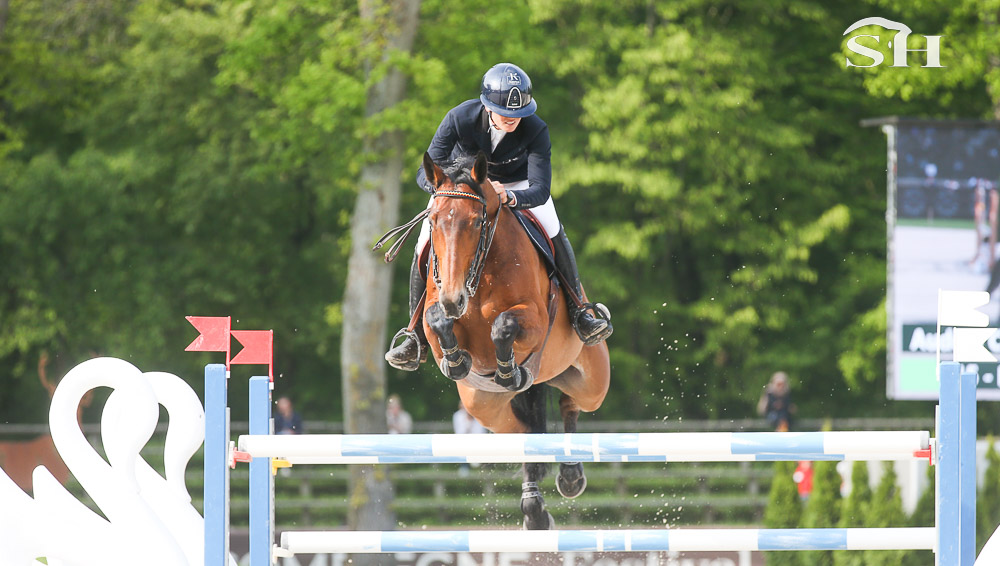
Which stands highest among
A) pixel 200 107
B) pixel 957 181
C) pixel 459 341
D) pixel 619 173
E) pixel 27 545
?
pixel 200 107

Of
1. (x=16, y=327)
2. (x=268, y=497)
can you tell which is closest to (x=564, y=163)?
(x=16, y=327)

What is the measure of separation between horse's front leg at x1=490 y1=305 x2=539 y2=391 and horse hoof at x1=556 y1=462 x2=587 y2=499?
1.16m

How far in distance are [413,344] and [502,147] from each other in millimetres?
914

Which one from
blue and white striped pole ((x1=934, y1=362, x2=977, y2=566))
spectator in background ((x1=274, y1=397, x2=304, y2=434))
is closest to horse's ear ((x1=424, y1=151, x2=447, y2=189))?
blue and white striped pole ((x1=934, y1=362, x2=977, y2=566))

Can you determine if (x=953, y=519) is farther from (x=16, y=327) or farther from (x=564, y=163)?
(x=16, y=327)

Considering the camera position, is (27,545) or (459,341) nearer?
(27,545)

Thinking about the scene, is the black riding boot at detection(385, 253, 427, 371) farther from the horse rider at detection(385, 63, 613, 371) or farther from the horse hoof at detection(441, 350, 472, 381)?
the horse hoof at detection(441, 350, 472, 381)

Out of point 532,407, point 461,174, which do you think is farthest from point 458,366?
point 532,407

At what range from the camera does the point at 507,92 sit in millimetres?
4664

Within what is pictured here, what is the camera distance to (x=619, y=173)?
14.6 m

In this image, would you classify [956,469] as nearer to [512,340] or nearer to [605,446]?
[605,446]

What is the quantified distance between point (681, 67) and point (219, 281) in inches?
273

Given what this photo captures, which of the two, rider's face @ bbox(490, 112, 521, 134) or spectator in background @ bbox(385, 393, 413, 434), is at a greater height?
rider's face @ bbox(490, 112, 521, 134)

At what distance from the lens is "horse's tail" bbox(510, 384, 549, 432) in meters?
5.73
